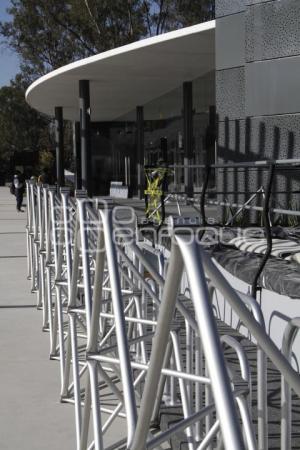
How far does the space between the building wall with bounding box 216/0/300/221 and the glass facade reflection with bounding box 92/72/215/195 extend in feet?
27.1

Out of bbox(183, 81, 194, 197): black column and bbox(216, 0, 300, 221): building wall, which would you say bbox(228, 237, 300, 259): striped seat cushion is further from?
bbox(183, 81, 194, 197): black column

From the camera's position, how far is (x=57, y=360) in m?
5.52

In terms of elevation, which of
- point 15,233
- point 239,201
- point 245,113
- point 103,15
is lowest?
point 15,233

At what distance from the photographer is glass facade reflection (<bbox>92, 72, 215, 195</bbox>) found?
22875 mm

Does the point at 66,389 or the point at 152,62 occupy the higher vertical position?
the point at 152,62

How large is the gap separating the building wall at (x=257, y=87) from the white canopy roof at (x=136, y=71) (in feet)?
7.53

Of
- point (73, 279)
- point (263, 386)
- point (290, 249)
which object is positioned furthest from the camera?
point (290, 249)

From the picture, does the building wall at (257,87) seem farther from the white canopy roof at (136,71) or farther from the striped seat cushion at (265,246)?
the striped seat cushion at (265,246)

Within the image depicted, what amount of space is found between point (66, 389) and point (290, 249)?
7.32 ft

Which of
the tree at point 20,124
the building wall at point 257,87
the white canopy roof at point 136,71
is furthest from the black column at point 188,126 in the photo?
the tree at point 20,124

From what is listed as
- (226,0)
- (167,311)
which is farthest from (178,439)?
(226,0)

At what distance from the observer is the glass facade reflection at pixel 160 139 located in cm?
2288

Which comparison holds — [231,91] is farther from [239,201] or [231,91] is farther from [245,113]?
[239,201]

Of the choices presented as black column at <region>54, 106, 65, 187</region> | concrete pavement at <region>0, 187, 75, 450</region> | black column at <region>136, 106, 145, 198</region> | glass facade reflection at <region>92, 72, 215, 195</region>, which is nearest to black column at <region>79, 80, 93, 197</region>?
glass facade reflection at <region>92, 72, 215, 195</region>
